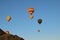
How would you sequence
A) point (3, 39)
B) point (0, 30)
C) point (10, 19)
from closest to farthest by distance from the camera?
point (3, 39)
point (0, 30)
point (10, 19)

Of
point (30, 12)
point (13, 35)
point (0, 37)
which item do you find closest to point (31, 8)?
point (30, 12)

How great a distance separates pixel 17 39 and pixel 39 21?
19451 millimetres

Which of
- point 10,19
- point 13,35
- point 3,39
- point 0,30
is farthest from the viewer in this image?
point 10,19

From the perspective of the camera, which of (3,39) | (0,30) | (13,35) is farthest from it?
(0,30)

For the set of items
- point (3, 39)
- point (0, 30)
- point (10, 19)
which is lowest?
point (3, 39)

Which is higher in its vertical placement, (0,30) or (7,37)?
(0,30)

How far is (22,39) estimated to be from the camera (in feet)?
300

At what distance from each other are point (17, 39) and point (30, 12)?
1409 cm

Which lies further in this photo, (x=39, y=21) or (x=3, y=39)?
(x=39, y=21)

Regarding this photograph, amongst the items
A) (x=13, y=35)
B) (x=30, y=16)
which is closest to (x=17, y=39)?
(x=13, y=35)

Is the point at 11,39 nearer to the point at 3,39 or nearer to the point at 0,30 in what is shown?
the point at 3,39

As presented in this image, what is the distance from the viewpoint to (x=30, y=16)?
9981 centimetres

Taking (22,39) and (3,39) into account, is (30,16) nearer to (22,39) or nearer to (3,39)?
(22,39)

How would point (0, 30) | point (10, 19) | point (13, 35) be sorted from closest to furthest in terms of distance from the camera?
point (13, 35)
point (0, 30)
point (10, 19)
